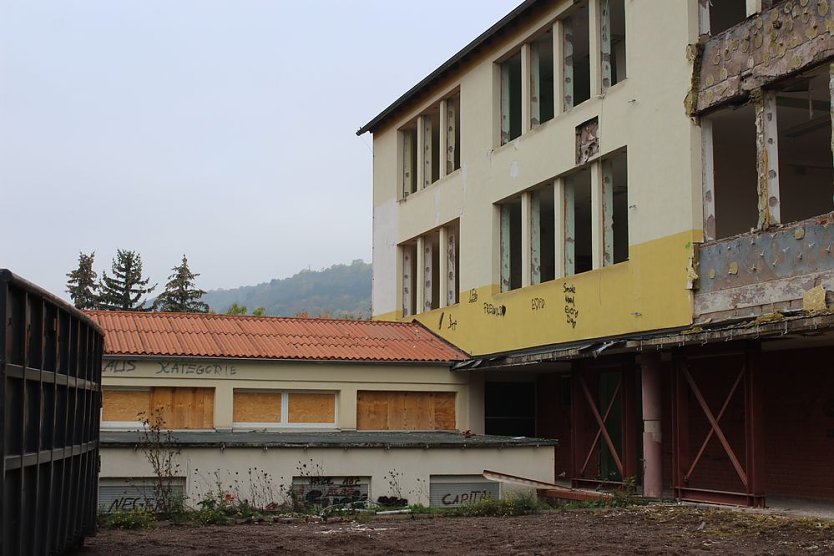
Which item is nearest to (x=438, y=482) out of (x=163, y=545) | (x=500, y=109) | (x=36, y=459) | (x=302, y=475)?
(x=302, y=475)

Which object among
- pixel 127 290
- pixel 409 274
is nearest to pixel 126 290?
pixel 127 290

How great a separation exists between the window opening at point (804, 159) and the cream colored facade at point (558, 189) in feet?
7.72

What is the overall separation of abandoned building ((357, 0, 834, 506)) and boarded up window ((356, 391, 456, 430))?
0.81 m

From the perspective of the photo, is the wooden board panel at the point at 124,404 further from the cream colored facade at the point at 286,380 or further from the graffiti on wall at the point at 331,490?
the graffiti on wall at the point at 331,490

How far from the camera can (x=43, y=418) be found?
880cm

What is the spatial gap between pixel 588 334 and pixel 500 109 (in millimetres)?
7541

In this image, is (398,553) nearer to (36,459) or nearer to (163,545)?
(163,545)

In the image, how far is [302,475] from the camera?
63.4 ft

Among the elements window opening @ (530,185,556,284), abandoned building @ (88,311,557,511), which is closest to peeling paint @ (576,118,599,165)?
window opening @ (530,185,556,284)

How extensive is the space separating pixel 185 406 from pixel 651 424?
35.0 ft

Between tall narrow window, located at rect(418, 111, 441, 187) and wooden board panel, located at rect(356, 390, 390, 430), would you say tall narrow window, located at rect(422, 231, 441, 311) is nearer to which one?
tall narrow window, located at rect(418, 111, 441, 187)

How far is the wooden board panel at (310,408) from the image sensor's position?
25.0 m

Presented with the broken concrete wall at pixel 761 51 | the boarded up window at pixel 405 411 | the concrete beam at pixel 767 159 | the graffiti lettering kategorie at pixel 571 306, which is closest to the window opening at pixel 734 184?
the broken concrete wall at pixel 761 51

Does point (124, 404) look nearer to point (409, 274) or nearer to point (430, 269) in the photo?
point (430, 269)
